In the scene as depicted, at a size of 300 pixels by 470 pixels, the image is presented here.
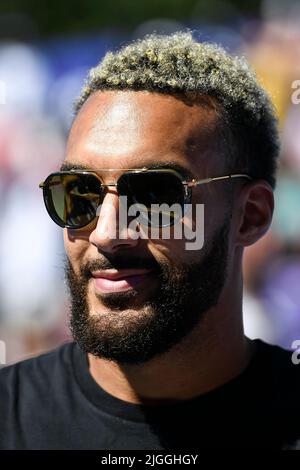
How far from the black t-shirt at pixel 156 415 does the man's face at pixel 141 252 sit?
20cm

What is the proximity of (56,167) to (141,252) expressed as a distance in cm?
408

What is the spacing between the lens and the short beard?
2.35 metres

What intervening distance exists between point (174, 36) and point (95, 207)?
812 mm

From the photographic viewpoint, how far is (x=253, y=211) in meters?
2.70

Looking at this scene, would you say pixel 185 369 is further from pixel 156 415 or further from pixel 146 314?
pixel 146 314

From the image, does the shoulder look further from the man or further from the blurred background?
the blurred background

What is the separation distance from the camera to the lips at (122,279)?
2.36 meters

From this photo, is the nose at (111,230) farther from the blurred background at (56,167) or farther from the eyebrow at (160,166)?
the blurred background at (56,167)

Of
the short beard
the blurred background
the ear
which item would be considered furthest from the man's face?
the blurred background

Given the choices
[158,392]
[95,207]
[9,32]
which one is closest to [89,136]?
Answer: [95,207]

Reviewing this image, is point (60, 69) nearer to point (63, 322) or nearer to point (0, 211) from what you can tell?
point (0, 211)

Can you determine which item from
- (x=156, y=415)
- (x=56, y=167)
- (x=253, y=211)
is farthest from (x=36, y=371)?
(x=56, y=167)

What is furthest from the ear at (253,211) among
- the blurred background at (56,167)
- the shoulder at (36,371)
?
the blurred background at (56,167)

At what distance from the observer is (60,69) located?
23.1ft
